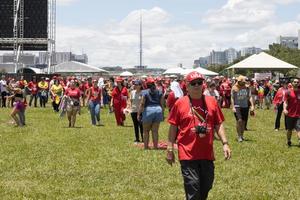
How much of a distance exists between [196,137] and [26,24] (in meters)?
53.2

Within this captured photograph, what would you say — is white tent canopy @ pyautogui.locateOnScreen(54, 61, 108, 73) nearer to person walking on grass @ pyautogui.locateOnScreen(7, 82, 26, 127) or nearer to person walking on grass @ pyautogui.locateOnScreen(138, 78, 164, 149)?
person walking on grass @ pyautogui.locateOnScreen(7, 82, 26, 127)

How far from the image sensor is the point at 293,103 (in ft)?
48.2

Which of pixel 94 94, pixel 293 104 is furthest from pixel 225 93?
pixel 293 104

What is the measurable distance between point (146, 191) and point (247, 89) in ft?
25.9

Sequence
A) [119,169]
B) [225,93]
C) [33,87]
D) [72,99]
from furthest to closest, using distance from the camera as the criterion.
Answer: [33,87], [225,93], [72,99], [119,169]

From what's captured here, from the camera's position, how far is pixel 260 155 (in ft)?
43.9

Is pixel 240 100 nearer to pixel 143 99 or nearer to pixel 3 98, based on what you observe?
pixel 143 99

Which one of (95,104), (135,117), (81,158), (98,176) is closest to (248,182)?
(98,176)

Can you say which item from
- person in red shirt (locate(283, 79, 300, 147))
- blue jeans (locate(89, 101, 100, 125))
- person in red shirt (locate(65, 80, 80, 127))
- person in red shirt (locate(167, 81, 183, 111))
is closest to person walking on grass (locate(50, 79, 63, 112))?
blue jeans (locate(89, 101, 100, 125))

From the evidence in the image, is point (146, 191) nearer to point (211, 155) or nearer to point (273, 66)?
point (211, 155)

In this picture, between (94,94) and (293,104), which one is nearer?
(293,104)

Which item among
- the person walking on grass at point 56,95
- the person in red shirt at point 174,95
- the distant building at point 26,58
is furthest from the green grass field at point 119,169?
the distant building at point 26,58

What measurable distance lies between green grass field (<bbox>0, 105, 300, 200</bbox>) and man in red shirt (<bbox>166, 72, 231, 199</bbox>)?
2.23m

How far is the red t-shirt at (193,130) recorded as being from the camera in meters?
6.54
